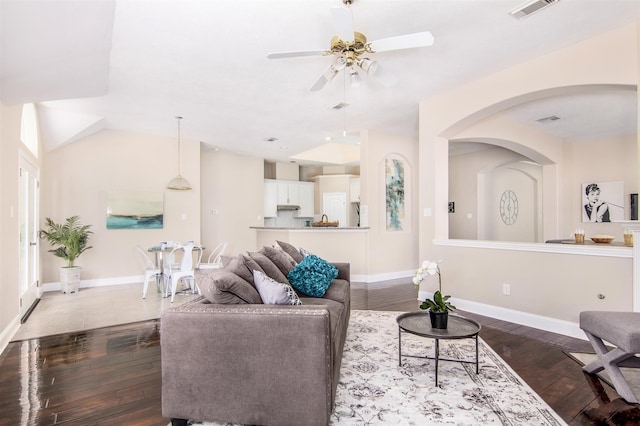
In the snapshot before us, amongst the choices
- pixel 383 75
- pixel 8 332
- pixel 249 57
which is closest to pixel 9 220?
pixel 8 332

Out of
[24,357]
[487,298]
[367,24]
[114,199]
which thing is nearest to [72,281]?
[114,199]

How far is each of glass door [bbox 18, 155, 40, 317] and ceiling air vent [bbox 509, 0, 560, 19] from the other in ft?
17.6

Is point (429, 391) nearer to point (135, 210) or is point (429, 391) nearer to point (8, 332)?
point (8, 332)

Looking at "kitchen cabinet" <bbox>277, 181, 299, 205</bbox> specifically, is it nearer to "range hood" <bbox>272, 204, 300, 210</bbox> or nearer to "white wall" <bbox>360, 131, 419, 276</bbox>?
"range hood" <bbox>272, 204, 300, 210</bbox>

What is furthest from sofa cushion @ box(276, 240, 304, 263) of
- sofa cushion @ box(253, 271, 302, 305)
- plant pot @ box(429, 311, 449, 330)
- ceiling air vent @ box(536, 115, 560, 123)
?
ceiling air vent @ box(536, 115, 560, 123)

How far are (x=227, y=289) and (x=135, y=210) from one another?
17.7ft

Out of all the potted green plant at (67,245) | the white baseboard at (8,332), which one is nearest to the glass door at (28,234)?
the potted green plant at (67,245)

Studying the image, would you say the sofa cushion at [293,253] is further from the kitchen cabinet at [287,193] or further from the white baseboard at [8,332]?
the kitchen cabinet at [287,193]

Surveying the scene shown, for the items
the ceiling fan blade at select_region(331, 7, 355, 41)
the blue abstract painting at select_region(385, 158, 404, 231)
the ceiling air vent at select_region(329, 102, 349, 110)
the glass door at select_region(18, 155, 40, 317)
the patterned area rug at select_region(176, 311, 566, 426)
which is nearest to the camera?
the patterned area rug at select_region(176, 311, 566, 426)

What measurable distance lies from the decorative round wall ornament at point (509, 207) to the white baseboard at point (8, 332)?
28.2ft

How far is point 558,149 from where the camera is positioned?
6.57 meters

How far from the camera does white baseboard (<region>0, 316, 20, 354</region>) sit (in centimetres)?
319

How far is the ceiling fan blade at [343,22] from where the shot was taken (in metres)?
2.33

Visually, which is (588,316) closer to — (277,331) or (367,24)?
(277,331)
